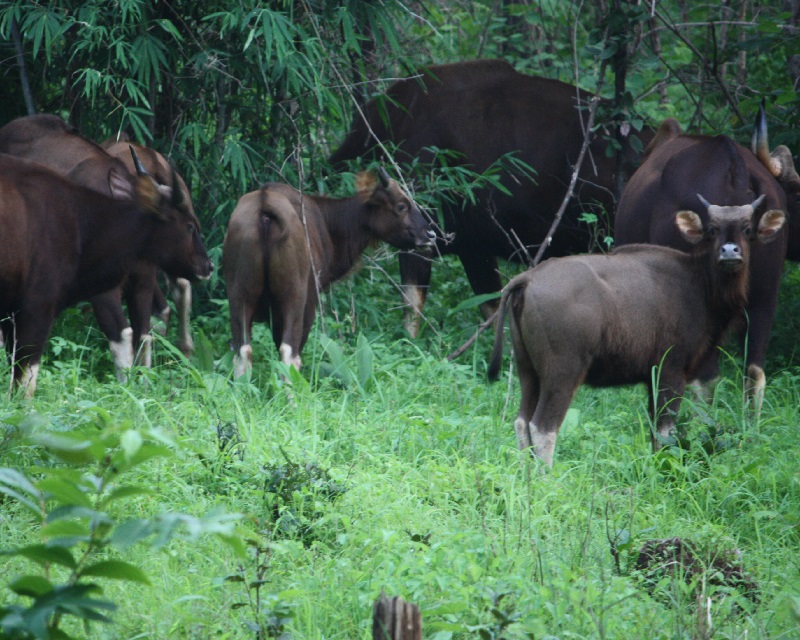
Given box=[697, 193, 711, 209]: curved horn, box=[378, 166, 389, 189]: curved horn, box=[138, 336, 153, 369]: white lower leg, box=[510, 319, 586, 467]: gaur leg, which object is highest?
box=[697, 193, 711, 209]: curved horn

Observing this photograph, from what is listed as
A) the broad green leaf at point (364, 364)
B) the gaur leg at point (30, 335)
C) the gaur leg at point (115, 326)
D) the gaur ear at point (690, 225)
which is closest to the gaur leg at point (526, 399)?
Answer: the gaur ear at point (690, 225)

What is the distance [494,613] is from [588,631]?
0.52m

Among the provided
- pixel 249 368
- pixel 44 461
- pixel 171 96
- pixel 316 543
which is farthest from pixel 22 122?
pixel 316 543

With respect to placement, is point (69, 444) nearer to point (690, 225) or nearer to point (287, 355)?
point (690, 225)

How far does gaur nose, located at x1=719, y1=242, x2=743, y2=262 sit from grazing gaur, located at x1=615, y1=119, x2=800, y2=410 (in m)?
0.85

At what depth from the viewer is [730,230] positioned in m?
5.75

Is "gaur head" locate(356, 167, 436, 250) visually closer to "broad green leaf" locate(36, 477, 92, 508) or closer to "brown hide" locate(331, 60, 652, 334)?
"brown hide" locate(331, 60, 652, 334)

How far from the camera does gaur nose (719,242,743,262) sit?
219 inches

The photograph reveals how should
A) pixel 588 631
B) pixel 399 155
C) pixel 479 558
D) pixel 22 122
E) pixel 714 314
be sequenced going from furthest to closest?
pixel 399 155 → pixel 22 122 → pixel 714 314 → pixel 479 558 → pixel 588 631

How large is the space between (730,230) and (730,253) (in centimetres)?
23

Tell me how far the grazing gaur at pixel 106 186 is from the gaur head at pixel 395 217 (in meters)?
1.27

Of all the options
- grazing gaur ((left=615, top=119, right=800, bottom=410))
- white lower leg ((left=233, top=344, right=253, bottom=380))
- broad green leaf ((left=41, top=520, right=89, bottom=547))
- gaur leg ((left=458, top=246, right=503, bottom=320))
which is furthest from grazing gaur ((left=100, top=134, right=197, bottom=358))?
broad green leaf ((left=41, top=520, right=89, bottom=547))

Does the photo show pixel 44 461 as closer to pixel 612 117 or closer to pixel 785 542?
pixel 785 542

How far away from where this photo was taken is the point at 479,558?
12.7 ft
